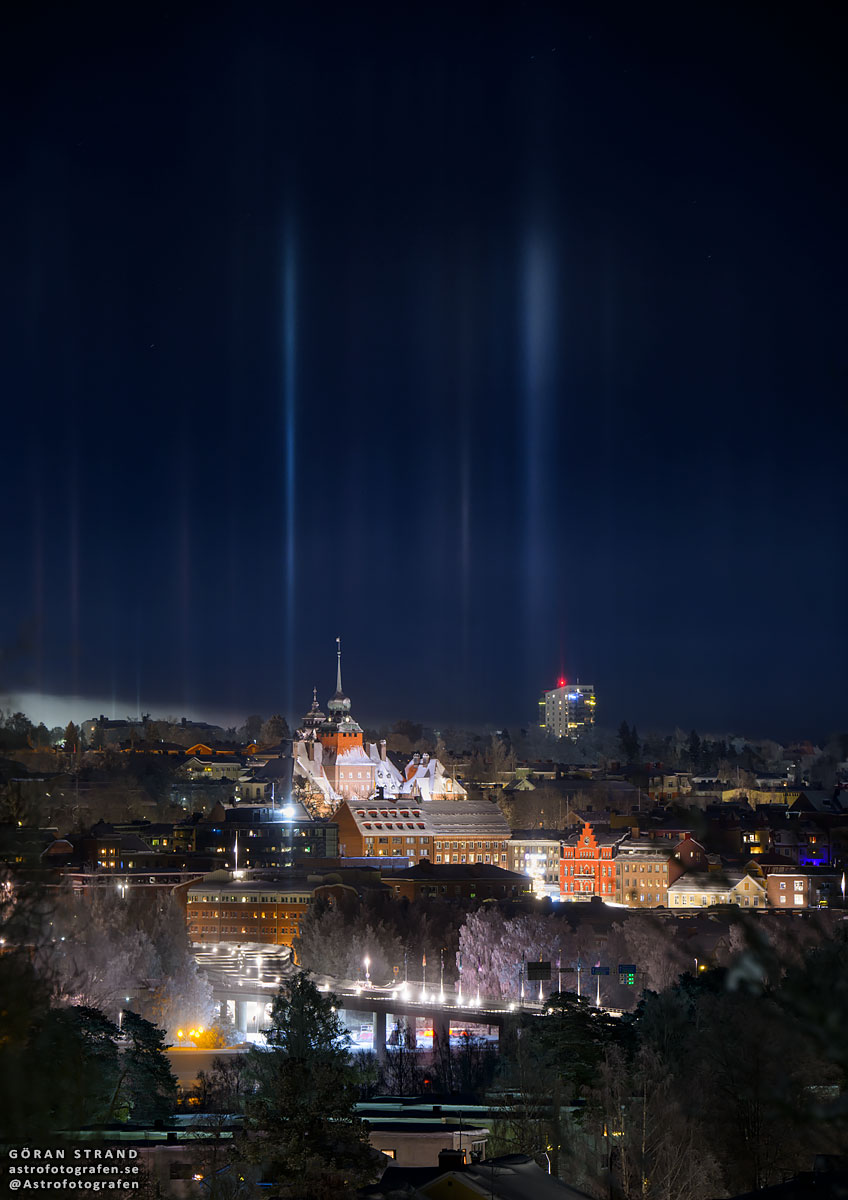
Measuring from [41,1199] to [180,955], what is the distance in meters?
24.8

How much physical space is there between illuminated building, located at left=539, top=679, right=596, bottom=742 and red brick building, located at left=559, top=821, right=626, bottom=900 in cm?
6839

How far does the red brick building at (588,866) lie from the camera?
4559 centimetres

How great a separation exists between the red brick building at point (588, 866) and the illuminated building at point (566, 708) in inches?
2693

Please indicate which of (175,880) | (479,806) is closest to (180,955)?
(175,880)

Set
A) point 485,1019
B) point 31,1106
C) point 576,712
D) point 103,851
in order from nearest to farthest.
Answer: point 31,1106
point 485,1019
point 103,851
point 576,712

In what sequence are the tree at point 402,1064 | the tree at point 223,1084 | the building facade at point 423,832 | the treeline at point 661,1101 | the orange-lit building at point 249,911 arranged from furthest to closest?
the building facade at point 423,832, the orange-lit building at point 249,911, the tree at point 402,1064, the tree at point 223,1084, the treeline at point 661,1101

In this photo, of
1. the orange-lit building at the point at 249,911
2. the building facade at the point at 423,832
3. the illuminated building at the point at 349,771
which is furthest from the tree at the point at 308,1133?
the illuminated building at the point at 349,771

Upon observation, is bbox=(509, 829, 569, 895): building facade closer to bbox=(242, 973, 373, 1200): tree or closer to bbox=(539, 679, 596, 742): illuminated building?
bbox=(242, 973, 373, 1200): tree

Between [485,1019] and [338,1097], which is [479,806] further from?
[338,1097]

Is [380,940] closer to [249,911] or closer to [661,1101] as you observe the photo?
[249,911]

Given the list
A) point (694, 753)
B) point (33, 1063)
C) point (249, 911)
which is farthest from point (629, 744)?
point (33, 1063)

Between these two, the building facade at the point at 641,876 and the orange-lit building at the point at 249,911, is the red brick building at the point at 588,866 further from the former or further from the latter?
the orange-lit building at the point at 249,911

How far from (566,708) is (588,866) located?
72621 mm

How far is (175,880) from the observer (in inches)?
1623
